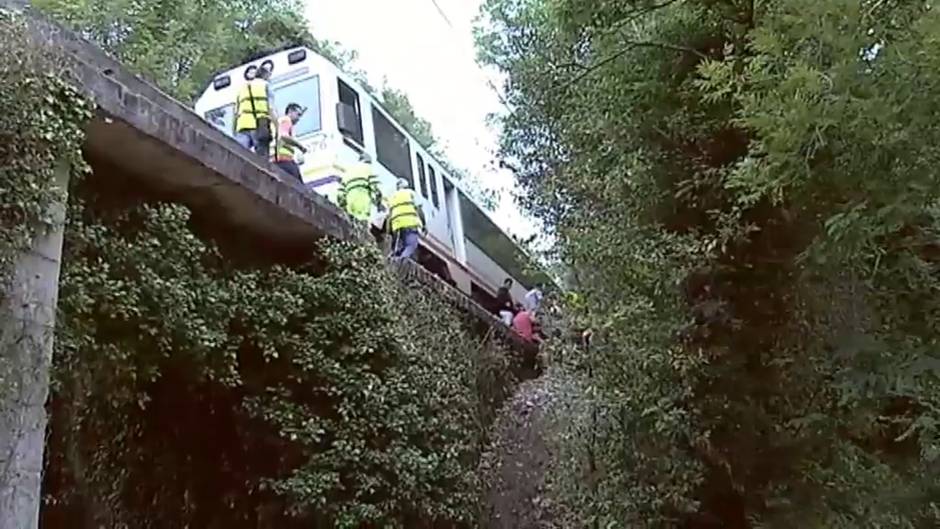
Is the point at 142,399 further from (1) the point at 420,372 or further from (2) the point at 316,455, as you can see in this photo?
(1) the point at 420,372

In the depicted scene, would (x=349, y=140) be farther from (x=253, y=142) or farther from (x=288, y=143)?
(x=253, y=142)

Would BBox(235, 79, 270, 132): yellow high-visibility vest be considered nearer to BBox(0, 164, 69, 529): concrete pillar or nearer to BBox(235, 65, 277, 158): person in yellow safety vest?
BBox(235, 65, 277, 158): person in yellow safety vest

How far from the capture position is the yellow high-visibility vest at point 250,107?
281 inches

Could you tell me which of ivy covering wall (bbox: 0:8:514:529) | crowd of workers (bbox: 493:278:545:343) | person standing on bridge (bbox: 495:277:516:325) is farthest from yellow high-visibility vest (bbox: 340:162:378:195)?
person standing on bridge (bbox: 495:277:516:325)

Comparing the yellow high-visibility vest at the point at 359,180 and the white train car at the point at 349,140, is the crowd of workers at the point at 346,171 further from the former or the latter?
the white train car at the point at 349,140

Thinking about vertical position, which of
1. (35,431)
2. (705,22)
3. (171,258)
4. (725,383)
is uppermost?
(705,22)

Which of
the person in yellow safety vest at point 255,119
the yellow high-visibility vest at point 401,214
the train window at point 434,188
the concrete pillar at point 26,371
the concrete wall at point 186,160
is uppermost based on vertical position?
the train window at point 434,188

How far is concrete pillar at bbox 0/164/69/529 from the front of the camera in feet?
10.5

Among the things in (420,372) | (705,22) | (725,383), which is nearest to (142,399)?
(420,372)

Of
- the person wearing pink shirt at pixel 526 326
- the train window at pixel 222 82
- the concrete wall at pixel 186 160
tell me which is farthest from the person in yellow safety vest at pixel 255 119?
the person wearing pink shirt at pixel 526 326

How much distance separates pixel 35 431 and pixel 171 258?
1571 millimetres

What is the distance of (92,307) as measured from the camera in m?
4.29

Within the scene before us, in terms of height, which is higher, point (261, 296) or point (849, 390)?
point (261, 296)

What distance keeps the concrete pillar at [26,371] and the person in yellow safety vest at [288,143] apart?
2764 millimetres
